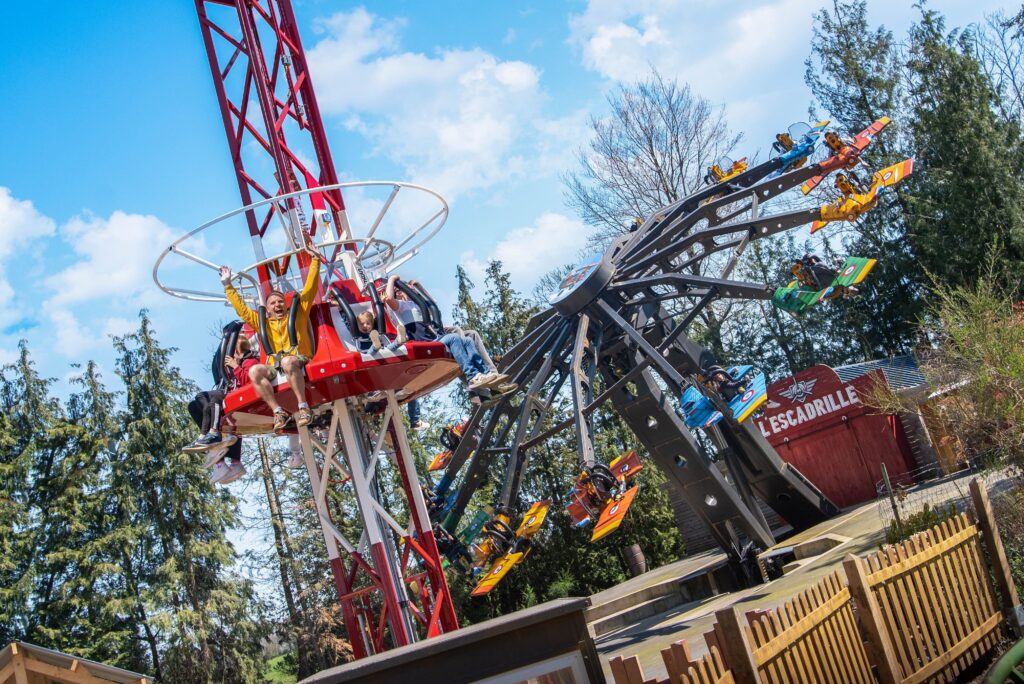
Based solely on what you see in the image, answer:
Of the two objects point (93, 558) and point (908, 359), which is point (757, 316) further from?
point (93, 558)

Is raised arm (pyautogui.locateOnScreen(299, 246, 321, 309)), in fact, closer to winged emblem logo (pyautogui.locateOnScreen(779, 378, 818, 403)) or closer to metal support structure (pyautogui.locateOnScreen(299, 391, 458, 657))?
metal support structure (pyautogui.locateOnScreen(299, 391, 458, 657))

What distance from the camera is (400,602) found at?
1134cm

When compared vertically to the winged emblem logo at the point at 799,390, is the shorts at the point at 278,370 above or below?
above

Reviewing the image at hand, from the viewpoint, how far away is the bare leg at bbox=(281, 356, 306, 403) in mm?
10578

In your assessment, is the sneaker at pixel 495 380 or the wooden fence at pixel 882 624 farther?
the sneaker at pixel 495 380

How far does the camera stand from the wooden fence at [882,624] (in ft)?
22.5

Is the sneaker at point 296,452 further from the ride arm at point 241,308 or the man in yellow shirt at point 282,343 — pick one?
the ride arm at point 241,308

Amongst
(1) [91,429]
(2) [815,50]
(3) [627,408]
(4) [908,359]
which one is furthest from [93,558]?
(2) [815,50]

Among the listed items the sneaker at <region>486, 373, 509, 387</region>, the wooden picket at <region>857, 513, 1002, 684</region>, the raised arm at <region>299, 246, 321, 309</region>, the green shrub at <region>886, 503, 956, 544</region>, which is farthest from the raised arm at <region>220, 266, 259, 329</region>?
the green shrub at <region>886, 503, 956, 544</region>

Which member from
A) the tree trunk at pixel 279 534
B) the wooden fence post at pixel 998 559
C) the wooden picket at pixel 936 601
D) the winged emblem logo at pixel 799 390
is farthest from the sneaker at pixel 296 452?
the tree trunk at pixel 279 534

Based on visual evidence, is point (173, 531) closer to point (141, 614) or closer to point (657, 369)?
point (141, 614)

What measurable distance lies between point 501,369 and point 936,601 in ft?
28.6

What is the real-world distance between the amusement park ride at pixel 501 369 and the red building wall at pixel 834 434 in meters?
5.75

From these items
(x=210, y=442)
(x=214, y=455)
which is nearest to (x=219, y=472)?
(x=214, y=455)
